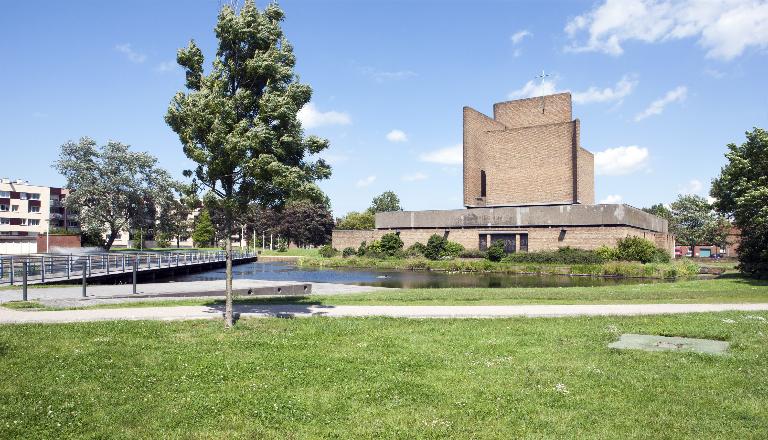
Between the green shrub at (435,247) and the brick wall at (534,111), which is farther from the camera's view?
the brick wall at (534,111)

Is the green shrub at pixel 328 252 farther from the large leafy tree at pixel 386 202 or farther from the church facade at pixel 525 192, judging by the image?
the large leafy tree at pixel 386 202

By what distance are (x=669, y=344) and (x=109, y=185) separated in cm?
6634

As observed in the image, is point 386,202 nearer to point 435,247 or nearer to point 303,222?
point 303,222

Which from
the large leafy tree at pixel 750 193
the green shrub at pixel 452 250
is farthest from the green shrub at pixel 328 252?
the large leafy tree at pixel 750 193

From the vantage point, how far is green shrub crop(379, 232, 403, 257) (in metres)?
62.1

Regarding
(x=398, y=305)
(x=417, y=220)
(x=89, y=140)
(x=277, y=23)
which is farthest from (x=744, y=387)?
(x=89, y=140)

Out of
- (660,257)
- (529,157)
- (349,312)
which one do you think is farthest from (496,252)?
(349,312)

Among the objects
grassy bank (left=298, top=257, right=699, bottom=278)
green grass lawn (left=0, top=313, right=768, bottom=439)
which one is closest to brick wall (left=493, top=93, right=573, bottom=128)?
grassy bank (left=298, top=257, right=699, bottom=278)

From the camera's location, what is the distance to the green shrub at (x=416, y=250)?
196 ft

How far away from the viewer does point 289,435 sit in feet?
19.3

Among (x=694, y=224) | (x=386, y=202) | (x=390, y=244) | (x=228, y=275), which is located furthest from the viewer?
(x=386, y=202)

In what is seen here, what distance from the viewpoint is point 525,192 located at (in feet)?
202

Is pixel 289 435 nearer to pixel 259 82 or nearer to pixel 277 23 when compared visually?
pixel 259 82

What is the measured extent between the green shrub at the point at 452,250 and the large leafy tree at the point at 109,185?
33151 millimetres
